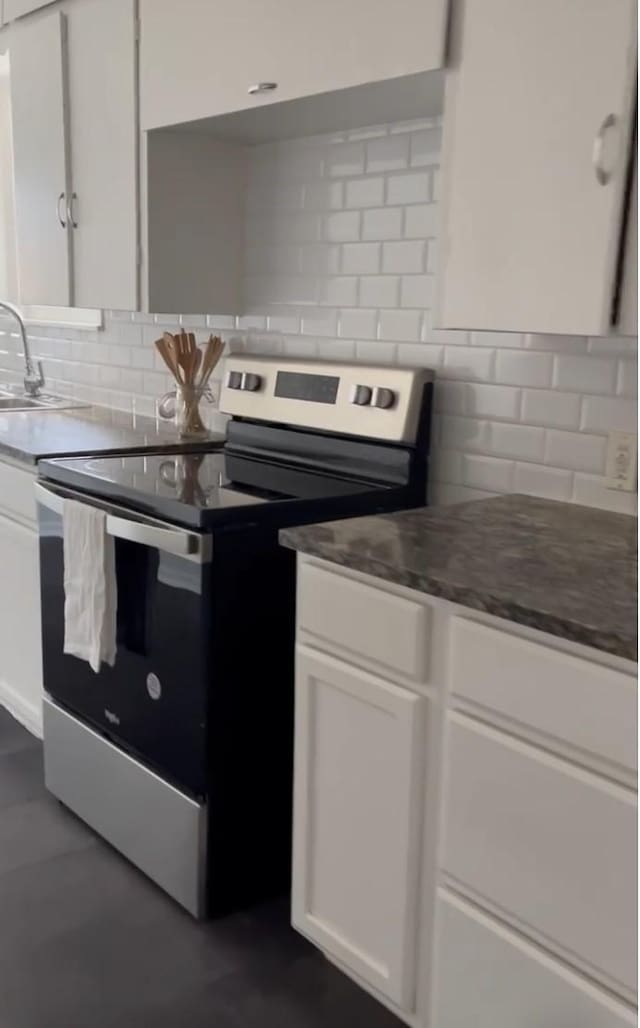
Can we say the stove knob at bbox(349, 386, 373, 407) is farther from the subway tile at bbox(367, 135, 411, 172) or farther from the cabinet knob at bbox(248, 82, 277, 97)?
the cabinet knob at bbox(248, 82, 277, 97)

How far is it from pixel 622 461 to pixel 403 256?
76 centimetres

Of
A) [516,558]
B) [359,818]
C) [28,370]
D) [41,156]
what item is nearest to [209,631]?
[359,818]

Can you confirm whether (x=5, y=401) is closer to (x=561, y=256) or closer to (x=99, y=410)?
(x=99, y=410)

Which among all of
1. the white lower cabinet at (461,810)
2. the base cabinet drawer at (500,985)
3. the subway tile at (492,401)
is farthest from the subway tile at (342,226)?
the base cabinet drawer at (500,985)

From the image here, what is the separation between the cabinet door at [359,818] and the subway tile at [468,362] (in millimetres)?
795

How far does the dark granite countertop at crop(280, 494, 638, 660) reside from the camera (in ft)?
4.24

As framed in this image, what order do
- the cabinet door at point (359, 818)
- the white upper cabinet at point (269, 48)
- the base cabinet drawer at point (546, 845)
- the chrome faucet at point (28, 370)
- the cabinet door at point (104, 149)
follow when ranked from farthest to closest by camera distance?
the chrome faucet at point (28, 370)
the cabinet door at point (104, 149)
the white upper cabinet at point (269, 48)
the cabinet door at point (359, 818)
the base cabinet drawer at point (546, 845)

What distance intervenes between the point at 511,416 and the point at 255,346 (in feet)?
3.07

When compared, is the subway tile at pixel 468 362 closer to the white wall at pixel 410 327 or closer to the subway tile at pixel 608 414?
the white wall at pixel 410 327

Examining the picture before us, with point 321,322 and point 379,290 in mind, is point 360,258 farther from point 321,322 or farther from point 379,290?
point 321,322

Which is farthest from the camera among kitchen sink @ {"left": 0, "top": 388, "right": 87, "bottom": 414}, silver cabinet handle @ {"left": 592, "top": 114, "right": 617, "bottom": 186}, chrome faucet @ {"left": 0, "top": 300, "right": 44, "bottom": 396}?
chrome faucet @ {"left": 0, "top": 300, "right": 44, "bottom": 396}

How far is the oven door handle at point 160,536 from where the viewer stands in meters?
1.89

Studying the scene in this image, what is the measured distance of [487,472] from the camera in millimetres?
2158

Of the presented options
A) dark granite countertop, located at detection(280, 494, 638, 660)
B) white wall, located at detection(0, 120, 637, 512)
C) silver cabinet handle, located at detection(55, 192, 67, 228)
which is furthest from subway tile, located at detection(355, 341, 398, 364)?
silver cabinet handle, located at detection(55, 192, 67, 228)
